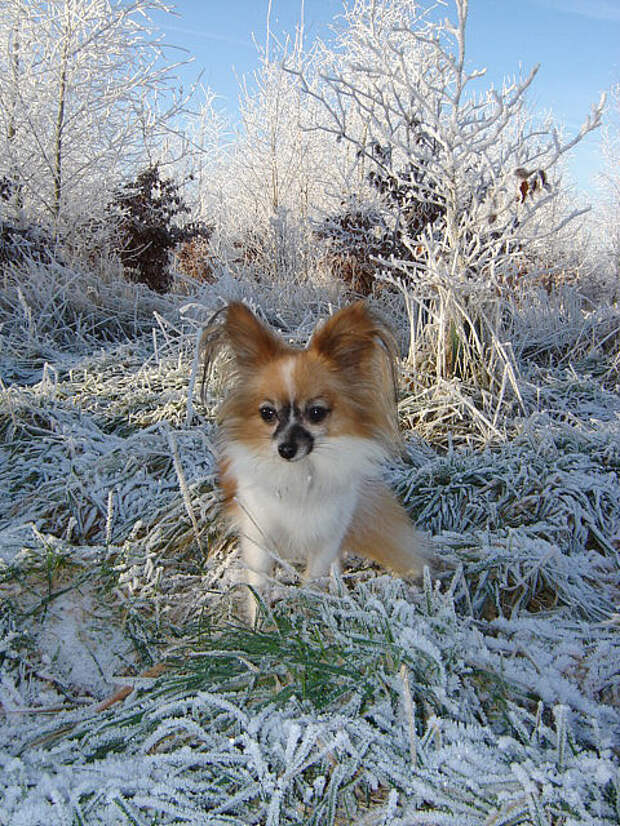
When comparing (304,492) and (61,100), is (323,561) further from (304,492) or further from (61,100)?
(61,100)

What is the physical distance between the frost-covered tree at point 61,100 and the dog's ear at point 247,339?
7199 millimetres

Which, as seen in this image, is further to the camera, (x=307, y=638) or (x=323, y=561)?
(x=323, y=561)

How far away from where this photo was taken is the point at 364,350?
262 cm

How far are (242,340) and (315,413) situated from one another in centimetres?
44

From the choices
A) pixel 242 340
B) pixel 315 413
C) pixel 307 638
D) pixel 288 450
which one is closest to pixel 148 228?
pixel 242 340

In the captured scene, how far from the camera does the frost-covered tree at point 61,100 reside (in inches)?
347

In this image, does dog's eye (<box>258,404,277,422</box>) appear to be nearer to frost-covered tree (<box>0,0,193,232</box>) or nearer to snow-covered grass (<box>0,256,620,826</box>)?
snow-covered grass (<box>0,256,620,826</box>)

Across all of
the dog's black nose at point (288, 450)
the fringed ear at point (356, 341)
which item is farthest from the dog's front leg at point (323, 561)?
the fringed ear at point (356, 341)

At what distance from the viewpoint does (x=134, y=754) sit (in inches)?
69.8

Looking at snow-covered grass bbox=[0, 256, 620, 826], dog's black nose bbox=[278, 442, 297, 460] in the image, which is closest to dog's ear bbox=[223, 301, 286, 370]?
dog's black nose bbox=[278, 442, 297, 460]

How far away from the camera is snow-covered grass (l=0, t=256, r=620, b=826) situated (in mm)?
1539

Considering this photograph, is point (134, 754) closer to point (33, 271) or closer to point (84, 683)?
point (84, 683)

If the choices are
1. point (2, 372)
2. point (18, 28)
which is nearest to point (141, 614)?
point (2, 372)

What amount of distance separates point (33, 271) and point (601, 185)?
22196 mm
